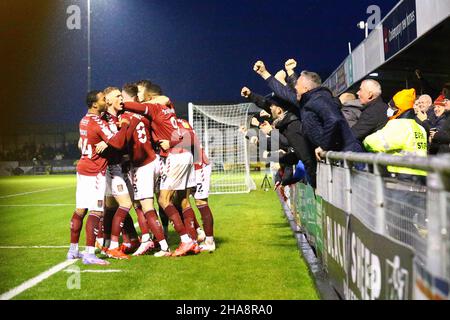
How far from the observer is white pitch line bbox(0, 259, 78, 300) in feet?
16.7

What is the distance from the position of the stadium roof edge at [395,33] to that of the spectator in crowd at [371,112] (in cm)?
552

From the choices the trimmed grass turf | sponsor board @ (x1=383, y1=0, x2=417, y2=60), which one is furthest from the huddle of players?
sponsor board @ (x1=383, y1=0, x2=417, y2=60)

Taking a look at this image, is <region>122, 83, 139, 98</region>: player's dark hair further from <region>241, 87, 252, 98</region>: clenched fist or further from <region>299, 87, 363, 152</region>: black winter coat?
<region>299, 87, 363, 152</region>: black winter coat

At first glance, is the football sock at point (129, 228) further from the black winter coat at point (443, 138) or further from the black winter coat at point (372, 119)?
the black winter coat at point (443, 138)

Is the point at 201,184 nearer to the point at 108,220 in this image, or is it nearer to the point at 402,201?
the point at 108,220

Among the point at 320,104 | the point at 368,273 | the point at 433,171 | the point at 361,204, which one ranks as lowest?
the point at 368,273

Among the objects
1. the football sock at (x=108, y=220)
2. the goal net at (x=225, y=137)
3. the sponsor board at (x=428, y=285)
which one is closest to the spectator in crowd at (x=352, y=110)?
the football sock at (x=108, y=220)

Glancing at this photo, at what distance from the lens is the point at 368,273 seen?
10.3ft

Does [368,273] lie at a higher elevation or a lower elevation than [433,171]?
lower
